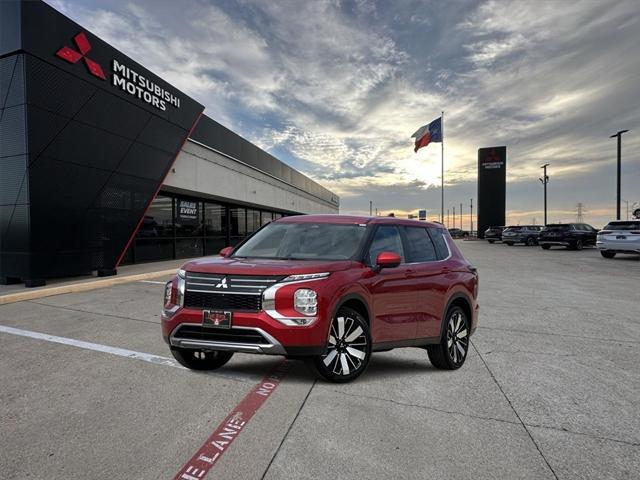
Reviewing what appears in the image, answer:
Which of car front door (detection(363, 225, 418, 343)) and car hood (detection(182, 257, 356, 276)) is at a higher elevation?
car hood (detection(182, 257, 356, 276))

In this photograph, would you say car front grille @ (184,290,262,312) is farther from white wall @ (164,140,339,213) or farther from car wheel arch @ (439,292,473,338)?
white wall @ (164,140,339,213)

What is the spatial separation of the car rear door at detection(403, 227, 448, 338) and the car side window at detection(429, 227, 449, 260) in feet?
0.36

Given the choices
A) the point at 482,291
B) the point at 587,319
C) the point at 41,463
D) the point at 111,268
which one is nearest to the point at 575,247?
the point at 482,291

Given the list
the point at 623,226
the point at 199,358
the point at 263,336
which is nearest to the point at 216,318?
the point at 263,336

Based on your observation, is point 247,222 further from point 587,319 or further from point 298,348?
point 298,348

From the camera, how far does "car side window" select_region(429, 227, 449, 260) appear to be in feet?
17.0

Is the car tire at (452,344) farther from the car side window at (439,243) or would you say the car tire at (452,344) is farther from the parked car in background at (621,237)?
the parked car in background at (621,237)

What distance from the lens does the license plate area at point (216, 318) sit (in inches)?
146

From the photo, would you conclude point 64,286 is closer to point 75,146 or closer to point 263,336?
point 75,146

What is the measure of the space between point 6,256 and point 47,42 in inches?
224

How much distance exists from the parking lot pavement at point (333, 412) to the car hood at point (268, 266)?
3.72 feet

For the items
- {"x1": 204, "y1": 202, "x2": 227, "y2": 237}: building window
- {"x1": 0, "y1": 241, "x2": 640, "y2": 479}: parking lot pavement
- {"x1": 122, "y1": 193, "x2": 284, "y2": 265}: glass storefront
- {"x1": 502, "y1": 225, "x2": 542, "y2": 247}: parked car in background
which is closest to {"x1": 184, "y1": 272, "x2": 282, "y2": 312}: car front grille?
{"x1": 0, "y1": 241, "x2": 640, "y2": 479}: parking lot pavement

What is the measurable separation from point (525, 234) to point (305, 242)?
34.5 metres

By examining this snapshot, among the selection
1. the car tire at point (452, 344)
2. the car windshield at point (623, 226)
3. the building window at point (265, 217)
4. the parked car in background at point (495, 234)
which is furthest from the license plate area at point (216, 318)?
the parked car in background at point (495, 234)
